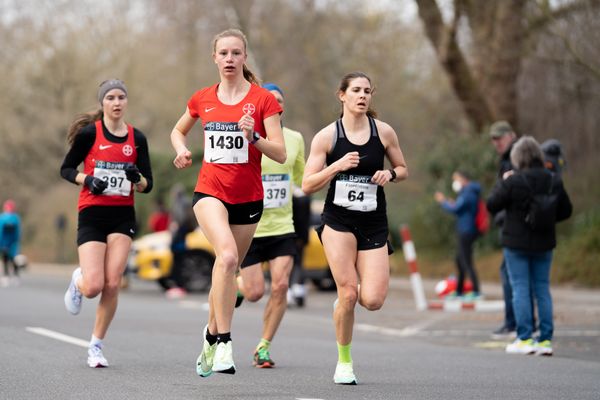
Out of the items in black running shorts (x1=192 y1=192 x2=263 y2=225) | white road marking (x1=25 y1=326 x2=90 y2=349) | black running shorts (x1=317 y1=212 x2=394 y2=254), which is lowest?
white road marking (x1=25 y1=326 x2=90 y2=349)

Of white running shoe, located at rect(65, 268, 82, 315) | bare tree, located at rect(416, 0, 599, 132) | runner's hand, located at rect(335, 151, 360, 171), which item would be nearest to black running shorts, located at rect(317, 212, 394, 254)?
runner's hand, located at rect(335, 151, 360, 171)

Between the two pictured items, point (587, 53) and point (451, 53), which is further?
point (451, 53)

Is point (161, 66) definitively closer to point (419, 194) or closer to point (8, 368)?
point (419, 194)

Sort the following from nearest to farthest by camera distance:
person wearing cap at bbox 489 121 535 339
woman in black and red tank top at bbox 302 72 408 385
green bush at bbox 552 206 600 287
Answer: woman in black and red tank top at bbox 302 72 408 385
person wearing cap at bbox 489 121 535 339
green bush at bbox 552 206 600 287

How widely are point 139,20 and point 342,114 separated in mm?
36683

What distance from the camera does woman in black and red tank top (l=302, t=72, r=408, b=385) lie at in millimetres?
8617

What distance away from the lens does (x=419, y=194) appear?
2980cm

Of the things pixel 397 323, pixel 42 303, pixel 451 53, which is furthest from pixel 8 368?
pixel 451 53

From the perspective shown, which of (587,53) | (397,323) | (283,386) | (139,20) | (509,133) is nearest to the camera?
(283,386)

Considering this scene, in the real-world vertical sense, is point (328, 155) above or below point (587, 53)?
below

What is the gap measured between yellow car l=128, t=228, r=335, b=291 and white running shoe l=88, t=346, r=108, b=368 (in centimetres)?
1243

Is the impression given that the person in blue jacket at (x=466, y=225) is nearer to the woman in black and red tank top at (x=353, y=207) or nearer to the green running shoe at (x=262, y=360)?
the green running shoe at (x=262, y=360)

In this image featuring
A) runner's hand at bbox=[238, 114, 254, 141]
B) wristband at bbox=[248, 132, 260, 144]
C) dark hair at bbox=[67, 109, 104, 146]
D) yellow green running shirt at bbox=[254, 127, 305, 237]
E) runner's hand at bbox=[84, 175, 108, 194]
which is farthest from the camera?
yellow green running shirt at bbox=[254, 127, 305, 237]

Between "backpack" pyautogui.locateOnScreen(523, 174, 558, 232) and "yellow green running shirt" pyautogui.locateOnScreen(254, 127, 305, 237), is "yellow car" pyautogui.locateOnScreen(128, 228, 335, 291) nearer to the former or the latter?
"backpack" pyautogui.locateOnScreen(523, 174, 558, 232)
